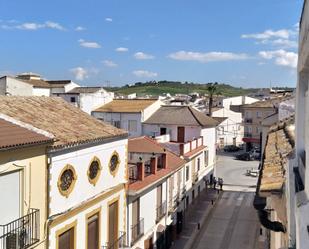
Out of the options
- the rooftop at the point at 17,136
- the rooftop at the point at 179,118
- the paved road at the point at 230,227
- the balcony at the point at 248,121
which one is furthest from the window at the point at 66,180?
the balcony at the point at 248,121

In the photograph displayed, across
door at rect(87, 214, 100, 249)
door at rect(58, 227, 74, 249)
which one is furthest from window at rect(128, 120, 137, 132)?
door at rect(58, 227, 74, 249)

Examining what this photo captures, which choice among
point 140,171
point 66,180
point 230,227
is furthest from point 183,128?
point 66,180

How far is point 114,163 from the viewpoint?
18359 mm

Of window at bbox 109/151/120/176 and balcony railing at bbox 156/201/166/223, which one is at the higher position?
window at bbox 109/151/120/176

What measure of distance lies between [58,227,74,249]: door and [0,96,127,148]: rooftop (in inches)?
124

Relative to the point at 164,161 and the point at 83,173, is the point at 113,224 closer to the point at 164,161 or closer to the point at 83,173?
the point at 83,173

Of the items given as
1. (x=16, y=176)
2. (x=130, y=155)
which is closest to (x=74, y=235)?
(x=16, y=176)

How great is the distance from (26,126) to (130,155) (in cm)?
1395

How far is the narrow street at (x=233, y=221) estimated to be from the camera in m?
28.7

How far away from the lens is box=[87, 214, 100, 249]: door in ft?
52.8

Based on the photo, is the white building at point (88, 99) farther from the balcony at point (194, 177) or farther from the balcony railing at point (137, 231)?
the balcony railing at point (137, 231)

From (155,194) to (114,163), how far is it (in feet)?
22.8

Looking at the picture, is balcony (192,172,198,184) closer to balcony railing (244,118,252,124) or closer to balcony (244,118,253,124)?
balcony (244,118,253,124)

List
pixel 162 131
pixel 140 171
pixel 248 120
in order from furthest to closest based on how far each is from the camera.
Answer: pixel 248 120, pixel 162 131, pixel 140 171
